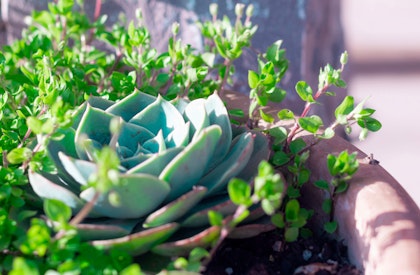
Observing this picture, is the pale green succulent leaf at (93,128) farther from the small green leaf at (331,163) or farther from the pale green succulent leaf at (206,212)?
the small green leaf at (331,163)

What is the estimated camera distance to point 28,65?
119cm

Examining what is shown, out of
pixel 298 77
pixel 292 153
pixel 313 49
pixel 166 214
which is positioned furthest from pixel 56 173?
pixel 313 49

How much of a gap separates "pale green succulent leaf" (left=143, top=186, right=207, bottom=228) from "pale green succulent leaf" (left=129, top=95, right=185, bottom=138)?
16 centimetres

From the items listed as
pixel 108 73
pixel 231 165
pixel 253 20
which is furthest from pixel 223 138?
pixel 253 20

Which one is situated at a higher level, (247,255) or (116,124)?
(116,124)

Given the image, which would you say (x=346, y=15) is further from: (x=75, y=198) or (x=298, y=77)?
(x=75, y=198)

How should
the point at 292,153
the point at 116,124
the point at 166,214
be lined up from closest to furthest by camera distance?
the point at 116,124 → the point at 166,214 → the point at 292,153

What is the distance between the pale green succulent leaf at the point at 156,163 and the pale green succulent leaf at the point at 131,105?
6.6 inches

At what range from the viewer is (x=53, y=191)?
79cm

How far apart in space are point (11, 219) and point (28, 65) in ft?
1.46

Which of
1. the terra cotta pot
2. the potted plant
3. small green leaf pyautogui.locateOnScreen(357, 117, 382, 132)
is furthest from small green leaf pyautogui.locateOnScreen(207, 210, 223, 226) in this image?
small green leaf pyautogui.locateOnScreen(357, 117, 382, 132)

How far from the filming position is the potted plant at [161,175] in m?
0.72

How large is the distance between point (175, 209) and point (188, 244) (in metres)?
0.04

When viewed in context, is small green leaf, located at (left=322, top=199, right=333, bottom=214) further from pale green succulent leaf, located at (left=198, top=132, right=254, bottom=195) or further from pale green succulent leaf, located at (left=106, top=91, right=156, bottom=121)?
pale green succulent leaf, located at (left=106, top=91, right=156, bottom=121)
